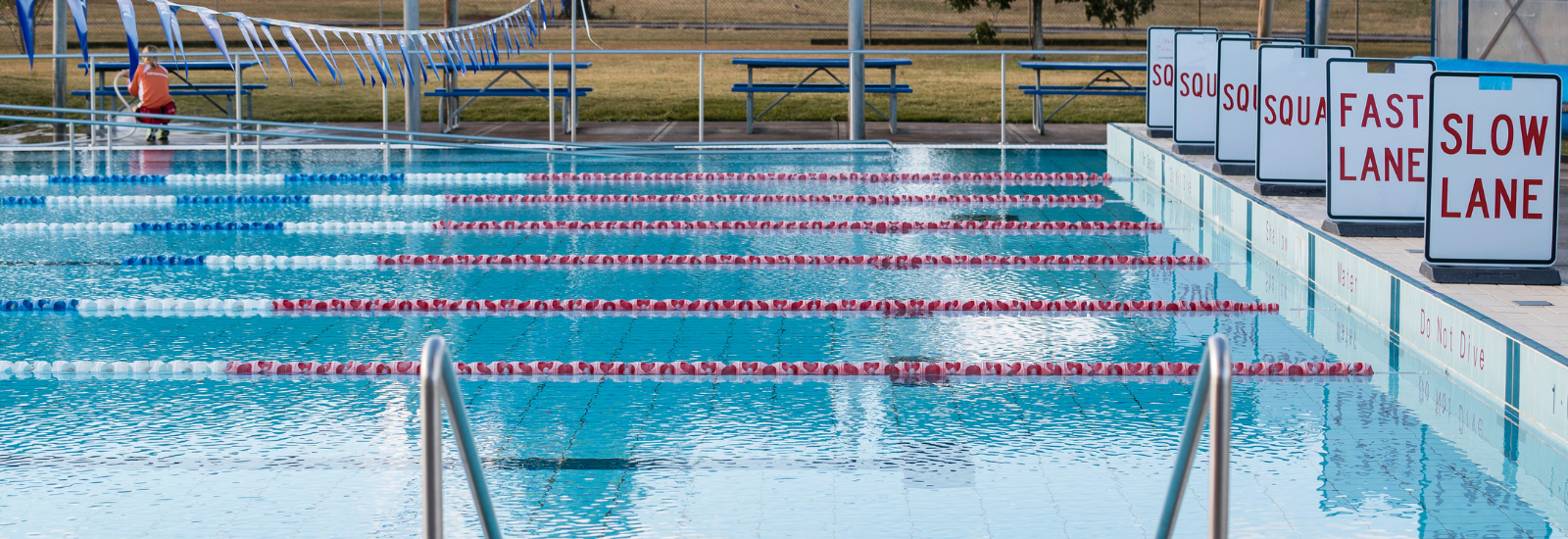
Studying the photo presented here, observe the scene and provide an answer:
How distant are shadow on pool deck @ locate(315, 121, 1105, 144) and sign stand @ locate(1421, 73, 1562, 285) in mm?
9627

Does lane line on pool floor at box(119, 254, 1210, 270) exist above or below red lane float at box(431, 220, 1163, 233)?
below

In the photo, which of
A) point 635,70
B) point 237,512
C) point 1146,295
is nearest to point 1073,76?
point 635,70

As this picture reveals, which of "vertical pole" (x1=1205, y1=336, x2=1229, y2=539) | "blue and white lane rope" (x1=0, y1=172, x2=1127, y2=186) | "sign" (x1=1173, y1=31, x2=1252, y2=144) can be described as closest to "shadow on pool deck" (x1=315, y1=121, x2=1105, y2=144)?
"blue and white lane rope" (x1=0, y1=172, x2=1127, y2=186)

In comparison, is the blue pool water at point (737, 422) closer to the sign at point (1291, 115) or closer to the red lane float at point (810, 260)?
the red lane float at point (810, 260)

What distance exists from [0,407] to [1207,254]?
6.14 metres

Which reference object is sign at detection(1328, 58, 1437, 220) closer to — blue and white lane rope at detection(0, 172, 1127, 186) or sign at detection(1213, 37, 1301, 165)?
sign at detection(1213, 37, 1301, 165)

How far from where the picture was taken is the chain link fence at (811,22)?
29344mm

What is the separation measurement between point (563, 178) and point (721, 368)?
7.50 meters

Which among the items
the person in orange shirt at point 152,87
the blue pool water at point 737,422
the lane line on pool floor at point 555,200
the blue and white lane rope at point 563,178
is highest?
the person in orange shirt at point 152,87

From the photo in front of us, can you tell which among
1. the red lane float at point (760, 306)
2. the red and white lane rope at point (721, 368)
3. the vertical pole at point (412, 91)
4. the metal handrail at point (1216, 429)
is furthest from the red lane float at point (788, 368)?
the vertical pole at point (412, 91)

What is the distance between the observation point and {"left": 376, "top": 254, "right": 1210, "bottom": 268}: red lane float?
8625 mm

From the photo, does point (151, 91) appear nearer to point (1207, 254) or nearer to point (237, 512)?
point (1207, 254)

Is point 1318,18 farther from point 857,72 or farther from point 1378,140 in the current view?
point 1378,140

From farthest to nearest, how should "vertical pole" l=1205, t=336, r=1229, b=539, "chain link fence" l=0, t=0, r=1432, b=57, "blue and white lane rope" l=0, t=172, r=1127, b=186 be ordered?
"chain link fence" l=0, t=0, r=1432, b=57 → "blue and white lane rope" l=0, t=172, r=1127, b=186 → "vertical pole" l=1205, t=336, r=1229, b=539
